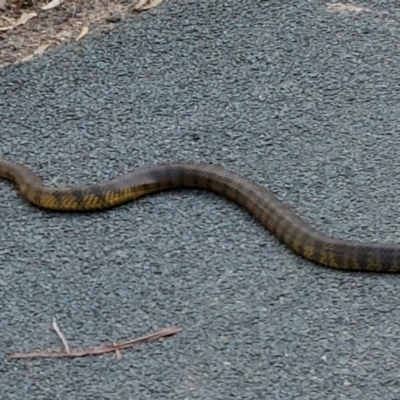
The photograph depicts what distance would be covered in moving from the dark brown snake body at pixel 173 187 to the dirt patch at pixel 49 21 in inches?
60.9

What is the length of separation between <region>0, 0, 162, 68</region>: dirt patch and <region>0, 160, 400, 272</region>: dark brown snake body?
5.08ft

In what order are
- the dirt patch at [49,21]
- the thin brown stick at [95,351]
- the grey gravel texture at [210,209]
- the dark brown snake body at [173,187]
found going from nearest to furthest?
1. the grey gravel texture at [210,209]
2. the thin brown stick at [95,351]
3. the dark brown snake body at [173,187]
4. the dirt patch at [49,21]

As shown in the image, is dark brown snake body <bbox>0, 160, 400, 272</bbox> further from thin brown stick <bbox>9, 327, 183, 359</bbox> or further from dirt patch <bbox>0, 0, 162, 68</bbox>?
dirt patch <bbox>0, 0, 162, 68</bbox>

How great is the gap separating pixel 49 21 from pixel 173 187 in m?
2.42

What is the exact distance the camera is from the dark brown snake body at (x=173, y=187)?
587 cm

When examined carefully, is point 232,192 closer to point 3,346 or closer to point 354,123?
point 354,123

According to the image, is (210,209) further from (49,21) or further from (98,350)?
(49,21)

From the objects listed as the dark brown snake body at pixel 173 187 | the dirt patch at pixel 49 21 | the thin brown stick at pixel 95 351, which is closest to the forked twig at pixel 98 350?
the thin brown stick at pixel 95 351

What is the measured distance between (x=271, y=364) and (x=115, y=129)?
8.09 feet

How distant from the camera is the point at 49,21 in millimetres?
8336

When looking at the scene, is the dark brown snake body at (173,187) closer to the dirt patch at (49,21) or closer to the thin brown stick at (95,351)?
the thin brown stick at (95,351)

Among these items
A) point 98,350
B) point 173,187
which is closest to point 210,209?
point 173,187

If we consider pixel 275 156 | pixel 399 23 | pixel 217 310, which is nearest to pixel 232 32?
pixel 399 23

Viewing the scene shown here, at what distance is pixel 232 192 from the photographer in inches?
247
